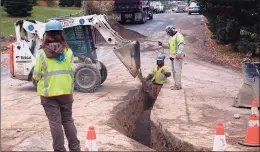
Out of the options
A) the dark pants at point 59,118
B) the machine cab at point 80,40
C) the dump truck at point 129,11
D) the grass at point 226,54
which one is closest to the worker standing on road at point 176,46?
the machine cab at point 80,40

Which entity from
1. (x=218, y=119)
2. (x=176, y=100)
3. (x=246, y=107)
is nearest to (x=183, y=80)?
(x=176, y=100)

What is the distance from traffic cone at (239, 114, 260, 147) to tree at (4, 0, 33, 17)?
32.9 meters

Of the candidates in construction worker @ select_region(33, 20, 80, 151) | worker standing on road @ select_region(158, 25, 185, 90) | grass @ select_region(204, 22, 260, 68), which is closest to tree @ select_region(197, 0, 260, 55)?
grass @ select_region(204, 22, 260, 68)

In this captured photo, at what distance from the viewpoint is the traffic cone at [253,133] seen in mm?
7750

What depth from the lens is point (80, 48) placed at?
1356 cm

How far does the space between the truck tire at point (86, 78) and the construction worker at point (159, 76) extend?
1.87 m

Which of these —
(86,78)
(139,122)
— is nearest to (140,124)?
(139,122)

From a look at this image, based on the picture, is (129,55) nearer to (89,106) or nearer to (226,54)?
(89,106)

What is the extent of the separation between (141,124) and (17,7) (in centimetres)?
2837

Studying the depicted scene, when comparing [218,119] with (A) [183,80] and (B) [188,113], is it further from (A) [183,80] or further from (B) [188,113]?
(A) [183,80]

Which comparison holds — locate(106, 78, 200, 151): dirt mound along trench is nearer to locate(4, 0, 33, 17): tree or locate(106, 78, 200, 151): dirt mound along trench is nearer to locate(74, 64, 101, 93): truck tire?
Answer: locate(74, 64, 101, 93): truck tire

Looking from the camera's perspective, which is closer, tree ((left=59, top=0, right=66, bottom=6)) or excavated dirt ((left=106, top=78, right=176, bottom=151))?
excavated dirt ((left=106, top=78, right=176, bottom=151))

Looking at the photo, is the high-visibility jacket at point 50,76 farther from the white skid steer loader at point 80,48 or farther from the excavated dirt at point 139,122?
the white skid steer loader at point 80,48

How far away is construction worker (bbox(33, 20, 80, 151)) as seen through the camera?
6.46m
